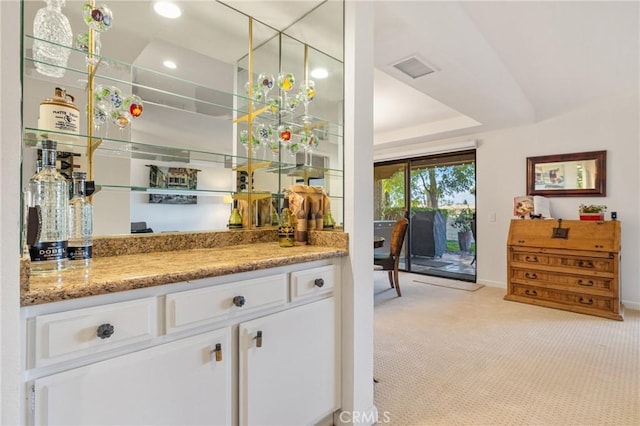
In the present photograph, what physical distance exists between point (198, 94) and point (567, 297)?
13.9 feet

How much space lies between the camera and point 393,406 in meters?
1.76

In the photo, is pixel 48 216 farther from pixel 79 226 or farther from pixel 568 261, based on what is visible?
pixel 568 261

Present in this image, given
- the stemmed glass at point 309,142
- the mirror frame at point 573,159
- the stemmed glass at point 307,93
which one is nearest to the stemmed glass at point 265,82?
the stemmed glass at point 307,93

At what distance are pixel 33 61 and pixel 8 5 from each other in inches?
22.1

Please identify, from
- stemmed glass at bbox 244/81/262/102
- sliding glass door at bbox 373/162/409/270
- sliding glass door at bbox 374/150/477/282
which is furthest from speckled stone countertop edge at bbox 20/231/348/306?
sliding glass door at bbox 373/162/409/270

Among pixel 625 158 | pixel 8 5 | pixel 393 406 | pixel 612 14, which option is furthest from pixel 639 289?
pixel 8 5

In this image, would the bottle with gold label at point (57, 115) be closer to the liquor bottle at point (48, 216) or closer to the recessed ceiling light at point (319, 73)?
the liquor bottle at point (48, 216)

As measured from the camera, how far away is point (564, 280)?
137 inches

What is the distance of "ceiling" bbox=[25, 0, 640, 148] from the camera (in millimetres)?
1814

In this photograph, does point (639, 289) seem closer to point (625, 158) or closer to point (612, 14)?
point (625, 158)

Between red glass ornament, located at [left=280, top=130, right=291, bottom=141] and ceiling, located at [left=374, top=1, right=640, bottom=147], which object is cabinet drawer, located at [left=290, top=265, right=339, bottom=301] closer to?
red glass ornament, located at [left=280, top=130, right=291, bottom=141]

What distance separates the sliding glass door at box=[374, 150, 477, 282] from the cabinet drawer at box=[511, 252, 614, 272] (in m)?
1.07

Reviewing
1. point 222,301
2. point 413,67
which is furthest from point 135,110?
point 413,67

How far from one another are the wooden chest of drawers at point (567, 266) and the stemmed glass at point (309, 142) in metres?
3.16
